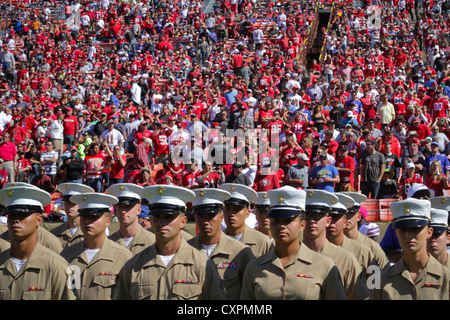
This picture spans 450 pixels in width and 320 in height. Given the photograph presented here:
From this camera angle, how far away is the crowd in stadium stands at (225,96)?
14.2 m

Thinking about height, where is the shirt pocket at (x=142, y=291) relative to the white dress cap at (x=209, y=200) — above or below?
below

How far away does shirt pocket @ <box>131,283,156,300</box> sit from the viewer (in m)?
5.45

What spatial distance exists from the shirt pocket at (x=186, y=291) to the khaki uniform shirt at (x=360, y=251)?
182cm

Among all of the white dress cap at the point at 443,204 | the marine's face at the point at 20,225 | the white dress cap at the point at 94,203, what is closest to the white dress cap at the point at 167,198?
the white dress cap at the point at 94,203

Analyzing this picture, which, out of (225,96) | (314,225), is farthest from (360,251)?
(225,96)

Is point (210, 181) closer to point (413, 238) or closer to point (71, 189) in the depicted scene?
point (71, 189)

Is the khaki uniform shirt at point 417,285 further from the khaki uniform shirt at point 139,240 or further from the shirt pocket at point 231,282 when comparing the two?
the khaki uniform shirt at point 139,240

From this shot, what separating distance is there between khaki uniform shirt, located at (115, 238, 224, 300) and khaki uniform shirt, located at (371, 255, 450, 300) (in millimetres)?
1178

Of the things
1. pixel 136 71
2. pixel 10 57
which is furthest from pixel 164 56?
pixel 10 57

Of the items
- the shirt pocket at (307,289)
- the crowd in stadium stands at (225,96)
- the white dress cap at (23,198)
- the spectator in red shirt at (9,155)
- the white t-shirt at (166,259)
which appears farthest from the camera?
the spectator in red shirt at (9,155)

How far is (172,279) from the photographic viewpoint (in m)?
5.50

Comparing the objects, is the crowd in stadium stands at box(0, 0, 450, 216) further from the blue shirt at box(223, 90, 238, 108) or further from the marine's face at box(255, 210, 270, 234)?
the marine's face at box(255, 210, 270, 234)

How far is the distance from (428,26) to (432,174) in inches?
594
